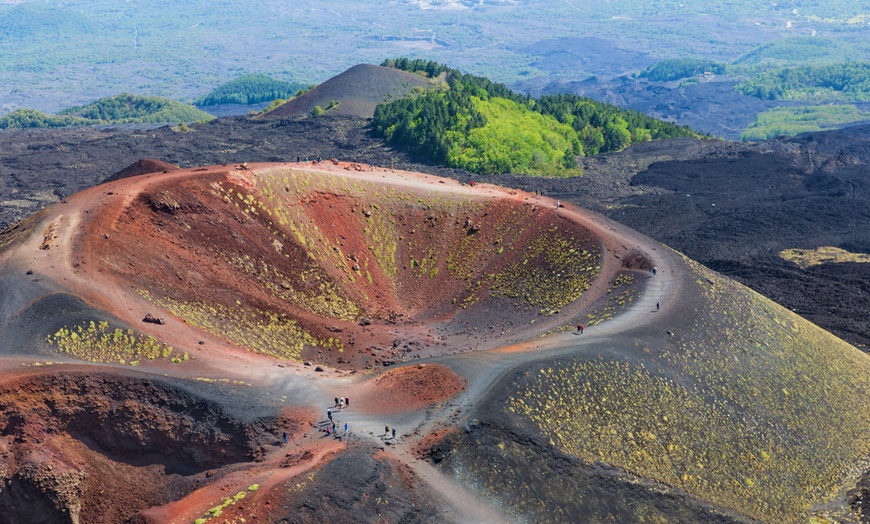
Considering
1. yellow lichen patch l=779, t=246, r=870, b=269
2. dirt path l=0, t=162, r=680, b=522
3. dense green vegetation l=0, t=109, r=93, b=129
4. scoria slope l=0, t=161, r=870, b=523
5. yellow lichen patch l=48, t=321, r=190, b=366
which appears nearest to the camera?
scoria slope l=0, t=161, r=870, b=523

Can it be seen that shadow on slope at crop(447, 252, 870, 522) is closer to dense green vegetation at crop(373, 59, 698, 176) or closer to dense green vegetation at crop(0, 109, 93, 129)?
dense green vegetation at crop(373, 59, 698, 176)

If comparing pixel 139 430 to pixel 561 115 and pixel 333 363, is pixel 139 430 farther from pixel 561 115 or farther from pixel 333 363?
pixel 561 115

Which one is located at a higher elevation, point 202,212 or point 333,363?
point 202,212

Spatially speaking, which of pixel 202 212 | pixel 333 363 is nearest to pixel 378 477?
pixel 333 363

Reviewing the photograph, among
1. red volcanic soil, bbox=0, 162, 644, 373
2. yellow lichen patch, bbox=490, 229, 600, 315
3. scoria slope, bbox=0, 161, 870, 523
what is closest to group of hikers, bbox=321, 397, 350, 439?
scoria slope, bbox=0, 161, 870, 523

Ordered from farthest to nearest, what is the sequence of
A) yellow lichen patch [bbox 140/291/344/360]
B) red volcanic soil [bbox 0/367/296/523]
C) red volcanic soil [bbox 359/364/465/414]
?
Answer: yellow lichen patch [bbox 140/291/344/360] → red volcanic soil [bbox 359/364/465/414] → red volcanic soil [bbox 0/367/296/523]

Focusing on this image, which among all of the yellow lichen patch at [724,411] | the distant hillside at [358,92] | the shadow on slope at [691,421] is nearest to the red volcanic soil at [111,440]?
the shadow on slope at [691,421]
